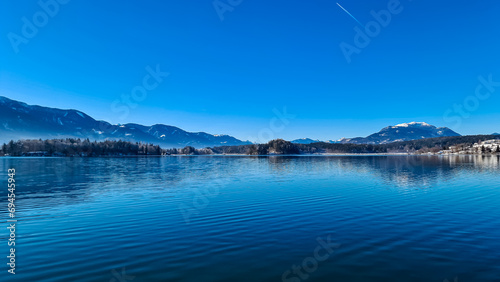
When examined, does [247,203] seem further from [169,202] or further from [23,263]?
[23,263]

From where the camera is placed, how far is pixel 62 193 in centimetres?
4281

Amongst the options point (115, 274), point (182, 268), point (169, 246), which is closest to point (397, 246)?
point (182, 268)

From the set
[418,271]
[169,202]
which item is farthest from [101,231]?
[418,271]

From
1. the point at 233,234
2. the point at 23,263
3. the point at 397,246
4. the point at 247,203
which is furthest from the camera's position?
the point at 247,203

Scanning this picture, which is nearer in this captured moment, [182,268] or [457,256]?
[182,268]

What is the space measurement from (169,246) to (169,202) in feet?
59.1

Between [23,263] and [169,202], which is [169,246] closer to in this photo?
[23,263]

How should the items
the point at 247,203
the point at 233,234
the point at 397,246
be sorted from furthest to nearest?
the point at 247,203 → the point at 233,234 → the point at 397,246

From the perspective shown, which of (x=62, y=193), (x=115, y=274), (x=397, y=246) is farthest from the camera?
(x=62, y=193)

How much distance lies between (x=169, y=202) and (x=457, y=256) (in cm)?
3074

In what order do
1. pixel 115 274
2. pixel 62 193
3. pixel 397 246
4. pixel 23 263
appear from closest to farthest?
pixel 115 274 < pixel 23 263 < pixel 397 246 < pixel 62 193

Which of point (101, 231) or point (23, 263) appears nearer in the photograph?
point (23, 263)

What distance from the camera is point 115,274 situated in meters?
14.0

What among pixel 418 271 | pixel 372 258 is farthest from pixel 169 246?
pixel 418 271
